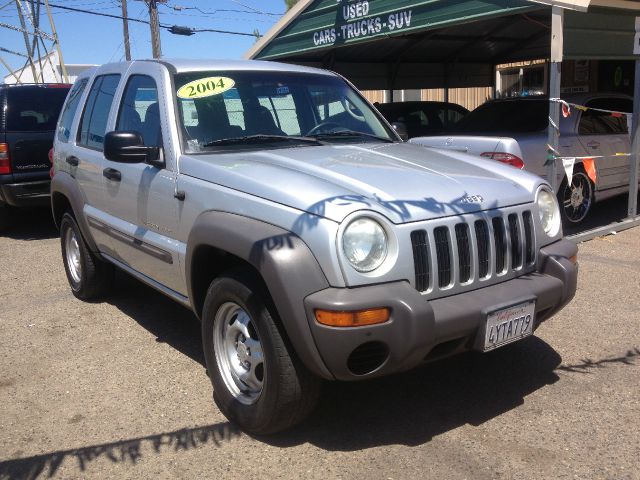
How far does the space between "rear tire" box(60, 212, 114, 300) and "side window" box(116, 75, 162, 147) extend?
1.29 metres

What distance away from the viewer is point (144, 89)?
14.3 feet

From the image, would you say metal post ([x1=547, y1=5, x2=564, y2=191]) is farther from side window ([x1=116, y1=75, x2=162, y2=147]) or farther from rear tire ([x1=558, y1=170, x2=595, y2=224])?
side window ([x1=116, y1=75, x2=162, y2=147])

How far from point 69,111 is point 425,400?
3927 millimetres

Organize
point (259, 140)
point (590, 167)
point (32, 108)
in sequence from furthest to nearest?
point (32, 108)
point (590, 167)
point (259, 140)

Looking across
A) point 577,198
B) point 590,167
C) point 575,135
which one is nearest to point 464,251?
point 590,167

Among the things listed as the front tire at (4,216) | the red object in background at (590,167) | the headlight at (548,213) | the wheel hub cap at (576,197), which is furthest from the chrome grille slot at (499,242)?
the front tire at (4,216)

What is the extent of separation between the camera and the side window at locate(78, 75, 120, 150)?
489 centimetres

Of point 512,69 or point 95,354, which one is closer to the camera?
point 95,354

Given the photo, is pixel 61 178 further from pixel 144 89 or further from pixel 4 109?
pixel 4 109

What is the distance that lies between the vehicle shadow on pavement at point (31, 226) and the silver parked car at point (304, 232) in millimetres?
4638

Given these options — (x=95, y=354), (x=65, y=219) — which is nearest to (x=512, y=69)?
(x=65, y=219)

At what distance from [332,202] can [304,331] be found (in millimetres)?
578

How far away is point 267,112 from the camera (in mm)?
4254

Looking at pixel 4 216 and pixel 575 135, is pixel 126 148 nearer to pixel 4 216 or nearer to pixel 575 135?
pixel 575 135
